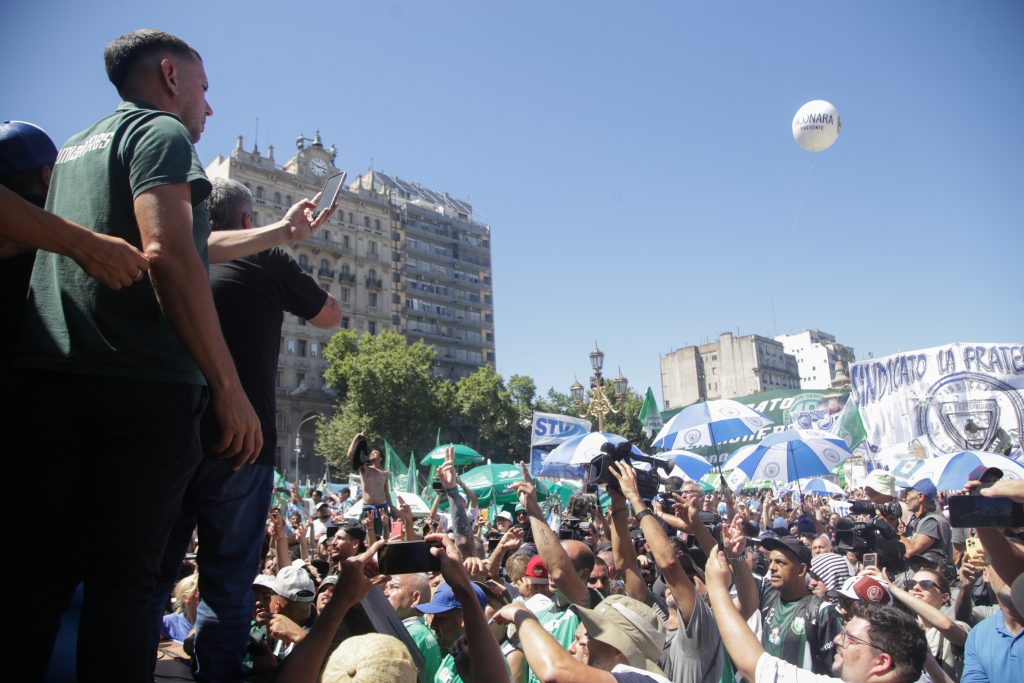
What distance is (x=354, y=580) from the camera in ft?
6.79

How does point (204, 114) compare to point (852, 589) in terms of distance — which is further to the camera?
point (852, 589)

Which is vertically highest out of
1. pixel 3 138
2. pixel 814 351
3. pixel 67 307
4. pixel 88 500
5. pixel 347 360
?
pixel 814 351


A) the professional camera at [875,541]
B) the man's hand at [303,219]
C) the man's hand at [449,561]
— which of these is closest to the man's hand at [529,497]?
the man's hand at [449,561]

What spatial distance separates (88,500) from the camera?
5.70 feet

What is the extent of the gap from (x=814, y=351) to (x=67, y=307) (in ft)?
479

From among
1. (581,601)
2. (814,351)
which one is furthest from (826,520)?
(814,351)

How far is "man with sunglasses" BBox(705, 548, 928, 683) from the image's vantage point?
298 centimetres

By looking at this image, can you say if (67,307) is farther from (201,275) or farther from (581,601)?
(581,601)


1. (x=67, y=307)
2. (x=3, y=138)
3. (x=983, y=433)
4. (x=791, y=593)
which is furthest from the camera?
(x=983, y=433)

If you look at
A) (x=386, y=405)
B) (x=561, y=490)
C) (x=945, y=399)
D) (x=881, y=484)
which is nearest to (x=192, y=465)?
(x=881, y=484)

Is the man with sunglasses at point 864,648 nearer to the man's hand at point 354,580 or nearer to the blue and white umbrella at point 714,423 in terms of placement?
the man's hand at point 354,580

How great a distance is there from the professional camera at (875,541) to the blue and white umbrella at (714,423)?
16.5 ft

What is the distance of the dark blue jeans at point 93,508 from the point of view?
5.42 feet

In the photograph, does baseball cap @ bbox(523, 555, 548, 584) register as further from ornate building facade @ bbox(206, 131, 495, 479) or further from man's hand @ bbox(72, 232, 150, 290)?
ornate building facade @ bbox(206, 131, 495, 479)
